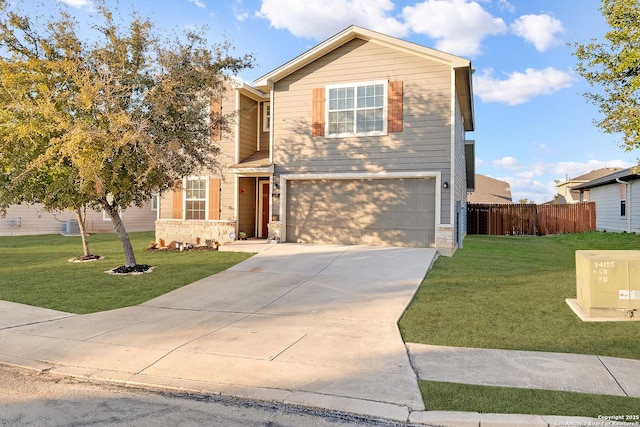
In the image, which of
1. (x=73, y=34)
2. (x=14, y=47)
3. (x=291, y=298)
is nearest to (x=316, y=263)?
(x=291, y=298)

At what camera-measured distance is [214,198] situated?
16406 millimetres

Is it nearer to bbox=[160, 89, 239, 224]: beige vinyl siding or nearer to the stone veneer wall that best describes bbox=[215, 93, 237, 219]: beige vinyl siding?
bbox=[160, 89, 239, 224]: beige vinyl siding

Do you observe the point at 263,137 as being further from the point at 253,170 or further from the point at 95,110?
the point at 95,110

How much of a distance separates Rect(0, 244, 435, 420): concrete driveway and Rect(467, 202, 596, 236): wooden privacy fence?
16.0 metres

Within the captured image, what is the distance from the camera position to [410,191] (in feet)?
45.3

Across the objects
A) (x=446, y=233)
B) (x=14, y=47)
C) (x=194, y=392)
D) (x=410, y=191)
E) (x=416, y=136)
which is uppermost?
(x=14, y=47)

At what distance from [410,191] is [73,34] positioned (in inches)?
388

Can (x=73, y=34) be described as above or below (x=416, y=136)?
above

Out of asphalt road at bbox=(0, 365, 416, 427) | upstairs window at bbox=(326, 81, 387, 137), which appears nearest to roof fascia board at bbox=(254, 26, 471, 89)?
upstairs window at bbox=(326, 81, 387, 137)

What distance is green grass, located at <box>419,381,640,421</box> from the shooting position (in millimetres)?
4051

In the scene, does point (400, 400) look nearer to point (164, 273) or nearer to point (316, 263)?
point (316, 263)

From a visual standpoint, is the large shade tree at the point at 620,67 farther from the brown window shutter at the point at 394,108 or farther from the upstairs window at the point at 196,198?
the upstairs window at the point at 196,198

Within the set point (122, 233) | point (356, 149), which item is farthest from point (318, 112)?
point (122, 233)

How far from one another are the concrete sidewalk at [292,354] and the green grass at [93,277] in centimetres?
62
